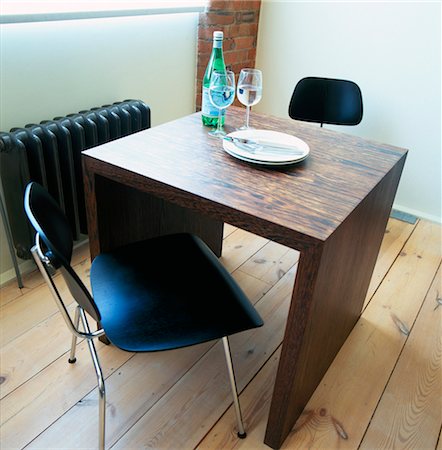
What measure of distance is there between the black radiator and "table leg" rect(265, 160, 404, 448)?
1.14m

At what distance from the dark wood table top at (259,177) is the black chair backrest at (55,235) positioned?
0.22 meters

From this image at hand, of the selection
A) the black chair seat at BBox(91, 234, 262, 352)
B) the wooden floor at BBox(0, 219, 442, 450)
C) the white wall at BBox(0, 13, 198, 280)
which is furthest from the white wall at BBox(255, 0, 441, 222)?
the black chair seat at BBox(91, 234, 262, 352)

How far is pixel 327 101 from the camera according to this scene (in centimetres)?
218

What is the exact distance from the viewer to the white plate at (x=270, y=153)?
119 centimetres

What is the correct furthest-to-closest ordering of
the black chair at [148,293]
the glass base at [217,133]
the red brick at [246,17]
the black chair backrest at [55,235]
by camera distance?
1. the red brick at [246,17]
2. the glass base at [217,133]
3. the black chair at [148,293]
4. the black chair backrest at [55,235]

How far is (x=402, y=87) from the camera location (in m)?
2.36

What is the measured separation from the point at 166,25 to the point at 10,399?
1809 mm

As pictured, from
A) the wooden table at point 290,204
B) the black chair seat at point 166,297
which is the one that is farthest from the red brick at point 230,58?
the black chair seat at point 166,297

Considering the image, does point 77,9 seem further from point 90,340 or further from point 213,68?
point 90,340

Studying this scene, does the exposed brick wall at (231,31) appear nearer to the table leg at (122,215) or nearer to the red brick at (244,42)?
the red brick at (244,42)

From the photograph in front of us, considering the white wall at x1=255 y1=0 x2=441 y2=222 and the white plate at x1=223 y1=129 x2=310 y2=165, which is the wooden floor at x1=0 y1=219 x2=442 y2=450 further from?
the white wall at x1=255 y1=0 x2=441 y2=222

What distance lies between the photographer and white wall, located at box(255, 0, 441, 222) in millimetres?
2248

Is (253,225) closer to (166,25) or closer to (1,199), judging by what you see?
(1,199)

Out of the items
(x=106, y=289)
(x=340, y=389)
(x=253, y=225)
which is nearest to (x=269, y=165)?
(x=253, y=225)
